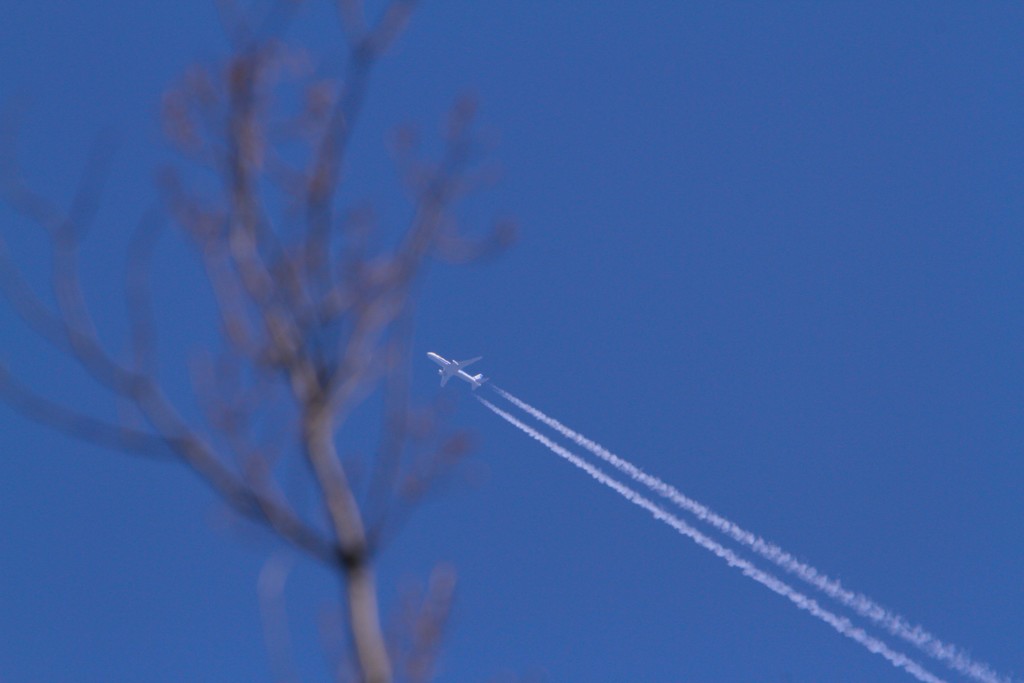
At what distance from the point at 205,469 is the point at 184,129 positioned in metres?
2.91

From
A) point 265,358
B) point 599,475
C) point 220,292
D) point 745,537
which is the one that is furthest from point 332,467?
point 599,475

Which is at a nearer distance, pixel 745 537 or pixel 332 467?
pixel 332 467

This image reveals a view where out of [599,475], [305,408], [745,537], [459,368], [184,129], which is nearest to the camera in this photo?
[305,408]

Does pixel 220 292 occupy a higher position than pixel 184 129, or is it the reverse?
pixel 184 129

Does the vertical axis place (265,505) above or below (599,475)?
below

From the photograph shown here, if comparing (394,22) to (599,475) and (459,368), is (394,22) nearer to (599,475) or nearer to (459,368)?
(599,475)

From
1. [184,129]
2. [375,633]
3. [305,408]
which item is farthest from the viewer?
[184,129]

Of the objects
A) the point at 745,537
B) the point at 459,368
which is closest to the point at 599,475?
the point at 745,537

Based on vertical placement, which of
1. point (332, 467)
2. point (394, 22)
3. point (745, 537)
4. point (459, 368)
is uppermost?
point (459, 368)

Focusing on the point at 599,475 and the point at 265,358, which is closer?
the point at 265,358

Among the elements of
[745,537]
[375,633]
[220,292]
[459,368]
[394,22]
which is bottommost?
Answer: [375,633]

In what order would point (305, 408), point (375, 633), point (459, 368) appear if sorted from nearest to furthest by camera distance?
point (375, 633)
point (305, 408)
point (459, 368)

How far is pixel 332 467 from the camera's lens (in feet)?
28.5

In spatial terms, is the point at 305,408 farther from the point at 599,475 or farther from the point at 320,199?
the point at 599,475
